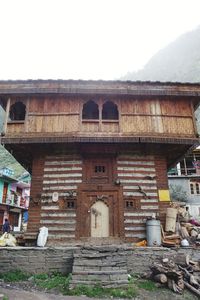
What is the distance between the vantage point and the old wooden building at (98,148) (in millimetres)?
11938

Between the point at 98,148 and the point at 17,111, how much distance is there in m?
5.08

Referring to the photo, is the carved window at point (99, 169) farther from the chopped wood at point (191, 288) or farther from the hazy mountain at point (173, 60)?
the hazy mountain at point (173, 60)

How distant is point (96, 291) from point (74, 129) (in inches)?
271

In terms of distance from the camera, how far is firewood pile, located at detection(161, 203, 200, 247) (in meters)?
11.0

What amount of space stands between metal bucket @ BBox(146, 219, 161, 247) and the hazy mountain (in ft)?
238

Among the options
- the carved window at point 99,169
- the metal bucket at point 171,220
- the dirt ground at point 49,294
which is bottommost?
the dirt ground at point 49,294

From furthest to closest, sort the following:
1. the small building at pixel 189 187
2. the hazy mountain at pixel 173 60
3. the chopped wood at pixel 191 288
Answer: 1. the hazy mountain at pixel 173 60
2. the small building at pixel 189 187
3. the chopped wood at pixel 191 288

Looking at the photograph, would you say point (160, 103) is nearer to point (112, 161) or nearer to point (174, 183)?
point (112, 161)

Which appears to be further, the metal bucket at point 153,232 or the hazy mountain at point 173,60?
the hazy mountain at point 173,60

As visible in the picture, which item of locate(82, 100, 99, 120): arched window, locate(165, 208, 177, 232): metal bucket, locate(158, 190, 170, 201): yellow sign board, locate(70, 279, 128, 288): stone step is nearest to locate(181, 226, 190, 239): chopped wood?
locate(165, 208, 177, 232): metal bucket

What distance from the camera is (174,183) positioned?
101ft

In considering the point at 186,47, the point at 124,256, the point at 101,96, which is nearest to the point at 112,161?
the point at 101,96

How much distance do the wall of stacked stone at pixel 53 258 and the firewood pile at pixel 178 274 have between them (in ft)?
1.35

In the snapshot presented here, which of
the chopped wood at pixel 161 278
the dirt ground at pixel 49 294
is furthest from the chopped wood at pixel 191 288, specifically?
the chopped wood at pixel 161 278
